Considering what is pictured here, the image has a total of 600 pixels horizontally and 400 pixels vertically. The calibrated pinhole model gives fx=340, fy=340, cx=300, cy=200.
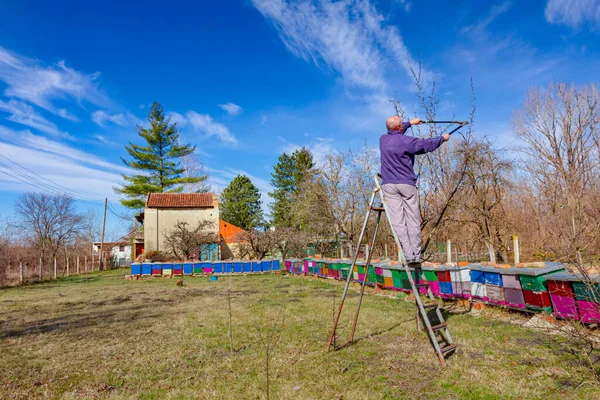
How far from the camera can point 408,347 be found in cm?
499

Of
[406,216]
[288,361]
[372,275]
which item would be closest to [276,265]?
[372,275]

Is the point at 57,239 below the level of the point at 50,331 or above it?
above

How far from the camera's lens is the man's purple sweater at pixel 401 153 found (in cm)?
468

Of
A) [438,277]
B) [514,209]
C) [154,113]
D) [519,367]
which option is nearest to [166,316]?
[438,277]

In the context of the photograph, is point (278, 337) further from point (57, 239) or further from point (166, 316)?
point (57, 239)

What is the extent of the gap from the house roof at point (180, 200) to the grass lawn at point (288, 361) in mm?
25182

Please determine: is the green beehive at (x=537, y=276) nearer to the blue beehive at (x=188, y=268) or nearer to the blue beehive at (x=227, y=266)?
the blue beehive at (x=227, y=266)

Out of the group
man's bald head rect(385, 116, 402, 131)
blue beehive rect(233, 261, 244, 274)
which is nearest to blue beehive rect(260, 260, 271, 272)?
blue beehive rect(233, 261, 244, 274)

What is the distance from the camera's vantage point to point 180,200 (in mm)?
34094

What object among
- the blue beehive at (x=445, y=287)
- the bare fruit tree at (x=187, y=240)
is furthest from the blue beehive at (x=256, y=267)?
the blue beehive at (x=445, y=287)

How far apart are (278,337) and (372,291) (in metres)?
6.31

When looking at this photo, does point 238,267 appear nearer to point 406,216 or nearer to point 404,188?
point 406,216

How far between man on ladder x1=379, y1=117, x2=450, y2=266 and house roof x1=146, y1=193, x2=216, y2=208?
30.4 metres

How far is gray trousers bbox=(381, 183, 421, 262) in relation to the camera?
4.63m
